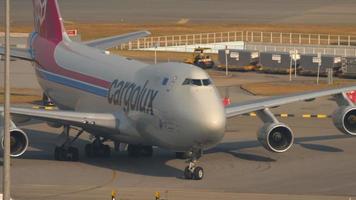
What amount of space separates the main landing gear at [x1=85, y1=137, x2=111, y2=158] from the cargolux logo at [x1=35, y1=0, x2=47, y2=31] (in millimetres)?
13445

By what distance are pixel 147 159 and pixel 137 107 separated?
16.0 ft

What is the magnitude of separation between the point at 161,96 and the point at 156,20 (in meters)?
118

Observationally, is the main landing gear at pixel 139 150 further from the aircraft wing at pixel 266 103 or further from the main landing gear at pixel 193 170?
the main landing gear at pixel 193 170

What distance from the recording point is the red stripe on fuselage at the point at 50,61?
5761cm

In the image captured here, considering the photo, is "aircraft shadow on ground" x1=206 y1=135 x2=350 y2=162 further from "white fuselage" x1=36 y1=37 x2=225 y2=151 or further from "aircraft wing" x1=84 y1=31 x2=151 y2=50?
"aircraft wing" x1=84 y1=31 x2=151 y2=50

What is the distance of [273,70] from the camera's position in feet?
356

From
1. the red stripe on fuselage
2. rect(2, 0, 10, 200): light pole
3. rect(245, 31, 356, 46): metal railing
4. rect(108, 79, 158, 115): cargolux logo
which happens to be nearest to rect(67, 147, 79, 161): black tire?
rect(108, 79, 158, 115): cargolux logo

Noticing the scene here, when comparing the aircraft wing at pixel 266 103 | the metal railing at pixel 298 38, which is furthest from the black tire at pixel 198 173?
the metal railing at pixel 298 38

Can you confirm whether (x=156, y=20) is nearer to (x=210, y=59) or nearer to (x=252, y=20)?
(x=252, y=20)

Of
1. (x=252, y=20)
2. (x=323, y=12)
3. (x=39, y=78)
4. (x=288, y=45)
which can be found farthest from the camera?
(x=323, y=12)

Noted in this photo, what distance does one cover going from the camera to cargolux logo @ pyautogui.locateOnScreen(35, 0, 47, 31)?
66.4m

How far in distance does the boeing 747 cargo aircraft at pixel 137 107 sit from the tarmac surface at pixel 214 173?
117 cm

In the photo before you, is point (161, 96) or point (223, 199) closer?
point (223, 199)

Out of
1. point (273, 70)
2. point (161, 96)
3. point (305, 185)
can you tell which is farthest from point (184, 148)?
point (273, 70)
